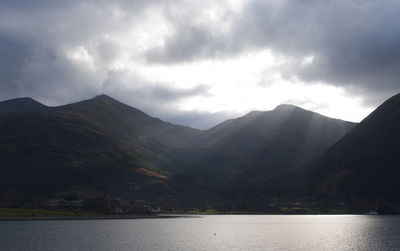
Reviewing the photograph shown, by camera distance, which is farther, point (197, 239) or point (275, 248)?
point (197, 239)

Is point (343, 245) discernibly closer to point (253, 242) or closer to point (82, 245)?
point (253, 242)

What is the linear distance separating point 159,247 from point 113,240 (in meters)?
22.1

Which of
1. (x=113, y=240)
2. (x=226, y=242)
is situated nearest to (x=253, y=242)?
(x=226, y=242)

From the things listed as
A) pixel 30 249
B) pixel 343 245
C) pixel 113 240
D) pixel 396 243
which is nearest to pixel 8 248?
pixel 30 249

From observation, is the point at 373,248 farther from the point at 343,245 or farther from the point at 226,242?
the point at 226,242

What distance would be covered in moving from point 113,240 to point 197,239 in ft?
85.1

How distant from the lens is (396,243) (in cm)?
10900

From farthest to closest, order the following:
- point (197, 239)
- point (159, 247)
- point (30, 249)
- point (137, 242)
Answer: point (197, 239)
point (137, 242)
point (159, 247)
point (30, 249)

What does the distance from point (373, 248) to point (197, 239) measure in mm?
52079

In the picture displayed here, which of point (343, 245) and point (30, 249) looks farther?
point (343, 245)

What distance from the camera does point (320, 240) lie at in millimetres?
123250

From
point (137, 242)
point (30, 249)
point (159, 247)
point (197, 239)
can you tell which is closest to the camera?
point (30, 249)

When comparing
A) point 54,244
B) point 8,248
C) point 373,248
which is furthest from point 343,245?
point 8,248

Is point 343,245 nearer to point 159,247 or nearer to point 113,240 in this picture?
point 159,247
